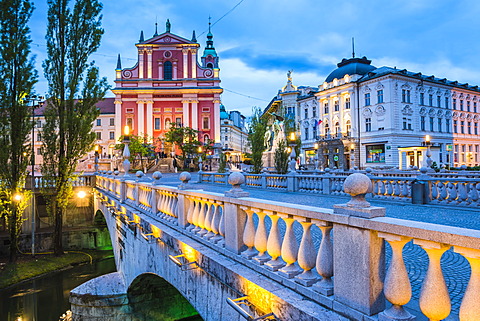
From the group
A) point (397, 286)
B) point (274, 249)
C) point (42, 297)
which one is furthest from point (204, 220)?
point (42, 297)

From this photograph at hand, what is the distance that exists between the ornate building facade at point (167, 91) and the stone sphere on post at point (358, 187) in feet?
179

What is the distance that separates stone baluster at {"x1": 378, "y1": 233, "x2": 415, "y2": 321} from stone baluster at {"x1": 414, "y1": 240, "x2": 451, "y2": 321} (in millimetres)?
169

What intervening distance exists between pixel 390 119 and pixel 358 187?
146 feet

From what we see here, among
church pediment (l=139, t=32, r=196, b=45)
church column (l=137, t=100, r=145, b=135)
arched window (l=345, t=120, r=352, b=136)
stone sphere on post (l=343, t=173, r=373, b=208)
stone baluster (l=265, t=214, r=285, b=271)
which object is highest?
church pediment (l=139, t=32, r=196, b=45)

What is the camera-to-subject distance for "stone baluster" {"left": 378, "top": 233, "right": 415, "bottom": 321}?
235cm

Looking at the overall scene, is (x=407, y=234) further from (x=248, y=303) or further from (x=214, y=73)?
(x=214, y=73)

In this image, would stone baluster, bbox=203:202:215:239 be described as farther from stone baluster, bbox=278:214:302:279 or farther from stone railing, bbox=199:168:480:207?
stone railing, bbox=199:168:480:207

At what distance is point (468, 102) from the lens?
52188mm

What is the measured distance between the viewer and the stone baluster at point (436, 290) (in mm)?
2145

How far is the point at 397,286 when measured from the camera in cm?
236

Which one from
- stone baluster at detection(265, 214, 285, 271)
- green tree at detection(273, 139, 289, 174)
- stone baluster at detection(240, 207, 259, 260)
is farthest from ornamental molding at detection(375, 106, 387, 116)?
stone baluster at detection(265, 214, 285, 271)

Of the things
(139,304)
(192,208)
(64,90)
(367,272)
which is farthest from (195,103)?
(367,272)

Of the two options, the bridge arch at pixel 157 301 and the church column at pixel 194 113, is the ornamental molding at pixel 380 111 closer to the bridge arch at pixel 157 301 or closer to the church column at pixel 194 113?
the church column at pixel 194 113

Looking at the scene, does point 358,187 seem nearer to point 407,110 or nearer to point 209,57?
point 407,110
